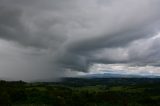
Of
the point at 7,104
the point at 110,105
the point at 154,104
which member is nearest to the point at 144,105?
the point at 154,104

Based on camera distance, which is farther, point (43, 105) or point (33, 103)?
point (33, 103)

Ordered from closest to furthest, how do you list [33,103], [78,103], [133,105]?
[78,103] → [133,105] → [33,103]

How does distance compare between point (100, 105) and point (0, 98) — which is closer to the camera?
point (0, 98)

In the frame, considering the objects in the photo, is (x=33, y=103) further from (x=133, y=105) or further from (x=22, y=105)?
(x=133, y=105)

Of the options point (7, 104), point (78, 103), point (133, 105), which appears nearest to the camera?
point (7, 104)

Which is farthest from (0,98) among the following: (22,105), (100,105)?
→ (100,105)

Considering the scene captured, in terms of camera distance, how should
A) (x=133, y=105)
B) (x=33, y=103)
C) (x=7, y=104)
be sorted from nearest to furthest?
1. (x=7, y=104)
2. (x=133, y=105)
3. (x=33, y=103)

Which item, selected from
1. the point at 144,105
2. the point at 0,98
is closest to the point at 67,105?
the point at 0,98

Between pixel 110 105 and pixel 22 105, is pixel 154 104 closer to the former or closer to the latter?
pixel 110 105

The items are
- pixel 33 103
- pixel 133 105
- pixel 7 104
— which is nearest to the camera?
pixel 7 104
